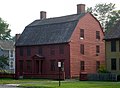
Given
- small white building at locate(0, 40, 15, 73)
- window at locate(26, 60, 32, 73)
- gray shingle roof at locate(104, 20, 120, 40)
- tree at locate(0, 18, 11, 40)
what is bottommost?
window at locate(26, 60, 32, 73)

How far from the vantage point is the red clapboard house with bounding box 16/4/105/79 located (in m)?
58.5

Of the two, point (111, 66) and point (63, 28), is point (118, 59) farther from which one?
point (63, 28)

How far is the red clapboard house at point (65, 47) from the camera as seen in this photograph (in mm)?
58500

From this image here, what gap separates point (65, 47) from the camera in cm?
5853

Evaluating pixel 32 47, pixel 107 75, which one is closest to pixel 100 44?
pixel 32 47

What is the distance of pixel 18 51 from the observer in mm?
68938

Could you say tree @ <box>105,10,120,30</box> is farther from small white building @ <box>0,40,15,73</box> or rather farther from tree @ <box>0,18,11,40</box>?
tree @ <box>0,18,11,40</box>

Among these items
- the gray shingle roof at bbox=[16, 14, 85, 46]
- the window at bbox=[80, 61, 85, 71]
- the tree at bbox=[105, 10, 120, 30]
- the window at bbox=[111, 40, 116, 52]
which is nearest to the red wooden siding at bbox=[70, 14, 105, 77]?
the window at bbox=[80, 61, 85, 71]

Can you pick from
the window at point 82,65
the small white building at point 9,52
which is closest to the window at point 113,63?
the window at point 82,65

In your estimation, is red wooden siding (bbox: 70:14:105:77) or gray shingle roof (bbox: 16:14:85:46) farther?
gray shingle roof (bbox: 16:14:85:46)

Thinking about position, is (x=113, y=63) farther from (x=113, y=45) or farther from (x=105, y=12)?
(x=105, y=12)

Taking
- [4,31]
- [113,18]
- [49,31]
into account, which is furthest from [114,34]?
[4,31]

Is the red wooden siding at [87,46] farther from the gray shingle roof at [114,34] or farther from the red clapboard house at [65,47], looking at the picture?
the gray shingle roof at [114,34]

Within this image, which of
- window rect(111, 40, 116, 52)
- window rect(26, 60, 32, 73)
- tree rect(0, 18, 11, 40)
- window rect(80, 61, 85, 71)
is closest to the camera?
window rect(111, 40, 116, 52)
